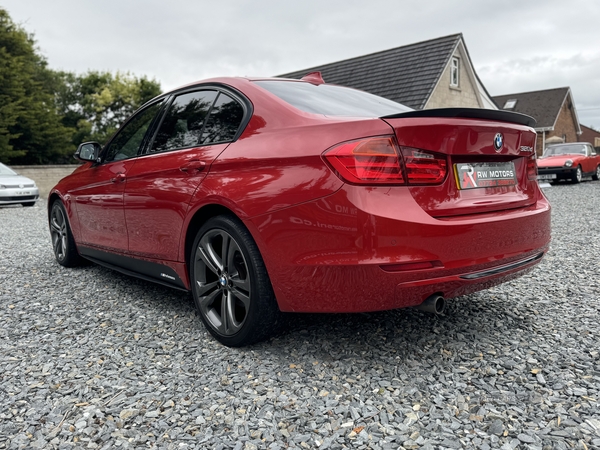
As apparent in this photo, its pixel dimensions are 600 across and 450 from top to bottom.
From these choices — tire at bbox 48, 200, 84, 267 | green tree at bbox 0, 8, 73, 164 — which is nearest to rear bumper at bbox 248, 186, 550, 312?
tire at bbox 48, 200, 84, 267

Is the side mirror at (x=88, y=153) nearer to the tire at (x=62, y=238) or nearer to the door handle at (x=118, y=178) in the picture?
the door handle at (x=118, y=178)

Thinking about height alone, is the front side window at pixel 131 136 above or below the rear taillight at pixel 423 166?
above

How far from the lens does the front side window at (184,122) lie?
3.34 meters

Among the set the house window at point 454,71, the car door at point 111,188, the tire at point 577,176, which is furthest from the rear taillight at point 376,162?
the house window at point 454,71

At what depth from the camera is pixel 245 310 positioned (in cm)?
284

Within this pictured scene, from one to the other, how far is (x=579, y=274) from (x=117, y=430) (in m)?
3.99

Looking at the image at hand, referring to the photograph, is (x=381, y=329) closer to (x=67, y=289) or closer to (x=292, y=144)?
(x=292, y=144)

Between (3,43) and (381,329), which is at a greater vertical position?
(3,43)

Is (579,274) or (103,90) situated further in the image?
(103,90)

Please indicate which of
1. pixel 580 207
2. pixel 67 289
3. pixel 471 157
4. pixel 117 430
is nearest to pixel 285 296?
pixel 117 430

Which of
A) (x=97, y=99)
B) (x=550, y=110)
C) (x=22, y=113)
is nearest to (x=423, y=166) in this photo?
(x=22, y=113)

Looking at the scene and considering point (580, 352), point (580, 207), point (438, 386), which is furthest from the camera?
point (580, 207)

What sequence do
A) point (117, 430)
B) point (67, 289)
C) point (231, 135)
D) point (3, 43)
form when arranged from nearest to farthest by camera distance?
point (117, 430) → point (231, 135) → point (67, 289) → point (3, 43)

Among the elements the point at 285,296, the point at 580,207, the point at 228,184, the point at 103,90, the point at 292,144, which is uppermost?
the point at 103,90
